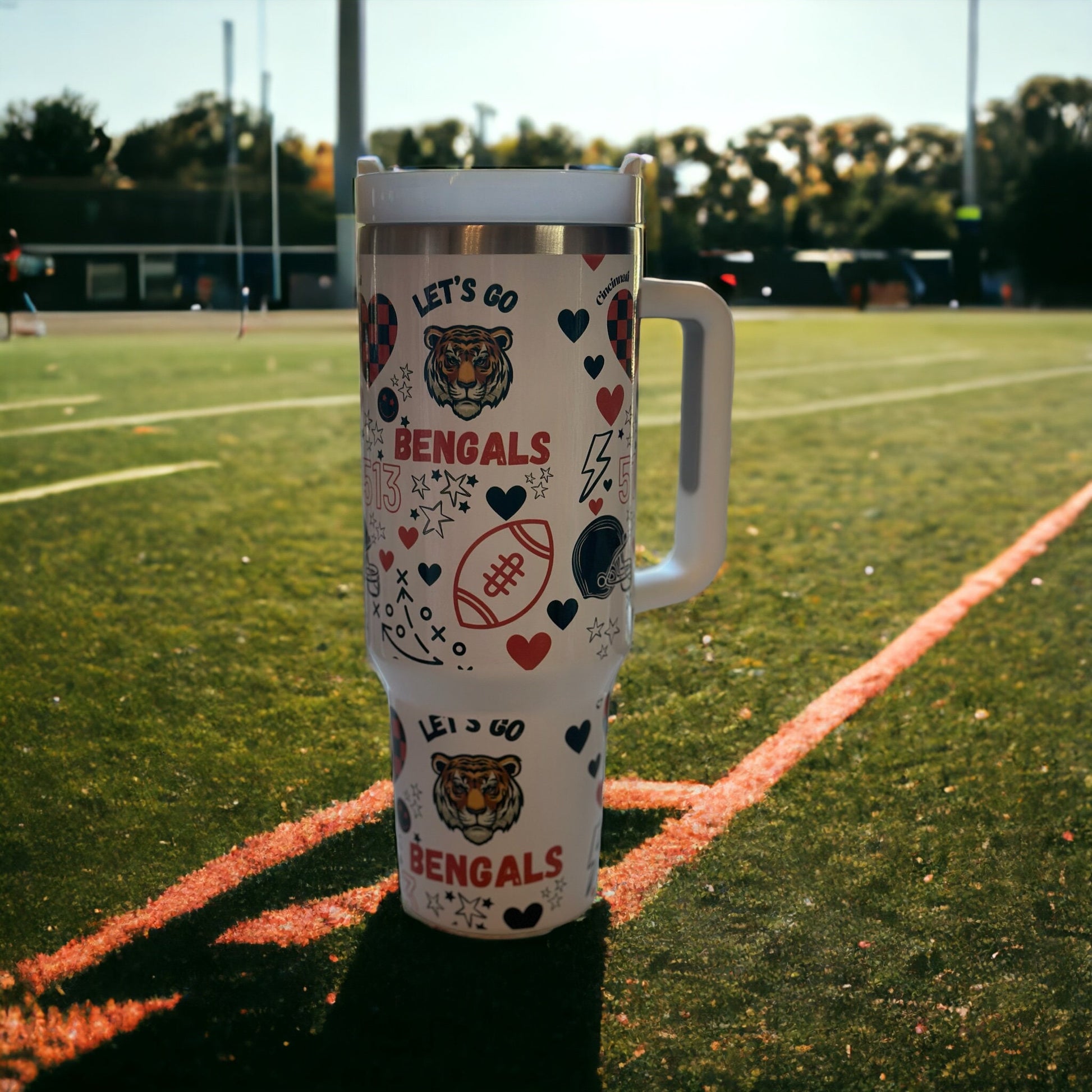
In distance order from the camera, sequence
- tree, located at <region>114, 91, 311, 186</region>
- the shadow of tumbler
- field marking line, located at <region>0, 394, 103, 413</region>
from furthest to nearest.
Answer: field marking line, located at <region>0, 394, 103, 413</region> → tree, located at <region>114, 91, 311, 186</region> → the shadow of tumbler

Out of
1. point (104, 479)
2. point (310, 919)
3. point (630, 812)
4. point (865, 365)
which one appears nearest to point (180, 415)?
point (104, 479)

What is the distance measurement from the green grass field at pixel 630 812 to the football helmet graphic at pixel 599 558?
737 mm

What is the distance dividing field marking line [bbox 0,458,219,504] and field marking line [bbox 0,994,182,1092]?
4534 mm

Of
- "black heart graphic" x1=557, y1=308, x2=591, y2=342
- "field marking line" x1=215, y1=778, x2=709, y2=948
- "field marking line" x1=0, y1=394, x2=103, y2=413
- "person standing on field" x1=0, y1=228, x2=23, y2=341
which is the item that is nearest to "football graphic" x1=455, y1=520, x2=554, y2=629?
"black heart graphic" x1=557, y1=308, x2=591, y2=342

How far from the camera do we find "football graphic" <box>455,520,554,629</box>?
2.15 m

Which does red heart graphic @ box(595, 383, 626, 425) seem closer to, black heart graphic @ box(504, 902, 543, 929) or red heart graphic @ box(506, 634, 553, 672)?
red heart graphic @ box(506, 634, 553, 672)

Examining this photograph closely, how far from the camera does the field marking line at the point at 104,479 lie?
6348 mm

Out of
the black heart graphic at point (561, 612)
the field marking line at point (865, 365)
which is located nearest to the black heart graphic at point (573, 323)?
the black heart graphic at point (561, 612)

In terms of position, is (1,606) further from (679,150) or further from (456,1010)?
(679,150)

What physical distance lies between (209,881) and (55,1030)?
55cm

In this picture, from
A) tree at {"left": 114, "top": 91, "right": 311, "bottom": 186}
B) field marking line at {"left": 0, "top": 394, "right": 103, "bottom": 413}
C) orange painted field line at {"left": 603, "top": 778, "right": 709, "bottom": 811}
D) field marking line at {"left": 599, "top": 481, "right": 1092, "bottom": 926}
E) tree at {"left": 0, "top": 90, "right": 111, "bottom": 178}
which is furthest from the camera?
field marking line at {"left": 0, "top": 394, "right": 103, "bottom": 413}

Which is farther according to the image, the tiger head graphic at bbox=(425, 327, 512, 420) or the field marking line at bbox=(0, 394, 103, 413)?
the field marking line at bbox=(0, 394, 103, 413)

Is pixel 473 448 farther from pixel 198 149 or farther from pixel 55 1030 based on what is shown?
pixel 198 149

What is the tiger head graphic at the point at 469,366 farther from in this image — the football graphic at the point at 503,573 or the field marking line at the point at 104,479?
the field marking line at the point at 104,479
